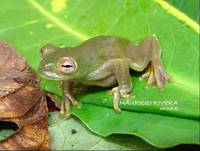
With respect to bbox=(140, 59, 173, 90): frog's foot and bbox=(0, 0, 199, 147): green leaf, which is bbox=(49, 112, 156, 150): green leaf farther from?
bbox=(140, 59, 173, 90): frog's foot

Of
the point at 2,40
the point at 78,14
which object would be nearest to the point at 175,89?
the point at 78,14

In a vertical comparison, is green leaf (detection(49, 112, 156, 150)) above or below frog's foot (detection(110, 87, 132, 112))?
below

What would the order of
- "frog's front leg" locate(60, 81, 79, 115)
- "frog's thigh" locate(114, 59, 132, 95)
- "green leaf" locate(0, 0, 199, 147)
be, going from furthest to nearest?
"frog's front leg" locate(60, 81, 79, 115) < "frog's thigh" locate(114, 59, 132, 95) < "green leaf" locate(0, 0, 199, 147)

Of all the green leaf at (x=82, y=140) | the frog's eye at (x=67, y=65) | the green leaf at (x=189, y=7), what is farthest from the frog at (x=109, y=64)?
the green leaf at (x=189, y=7)

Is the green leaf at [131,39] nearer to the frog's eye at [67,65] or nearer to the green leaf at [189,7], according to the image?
the green leaf at [189,7]

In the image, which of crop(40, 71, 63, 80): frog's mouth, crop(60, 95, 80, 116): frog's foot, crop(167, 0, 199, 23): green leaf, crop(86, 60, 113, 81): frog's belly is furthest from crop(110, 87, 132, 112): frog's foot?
crop(167, 0, 199, 23): green leaf

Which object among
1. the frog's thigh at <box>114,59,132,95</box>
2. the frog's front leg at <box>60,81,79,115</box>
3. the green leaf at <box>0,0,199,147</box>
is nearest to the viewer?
the green leaf at <box>0,0,199,147</box>

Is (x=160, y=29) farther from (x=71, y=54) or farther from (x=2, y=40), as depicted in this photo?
(x=2, y=40)
